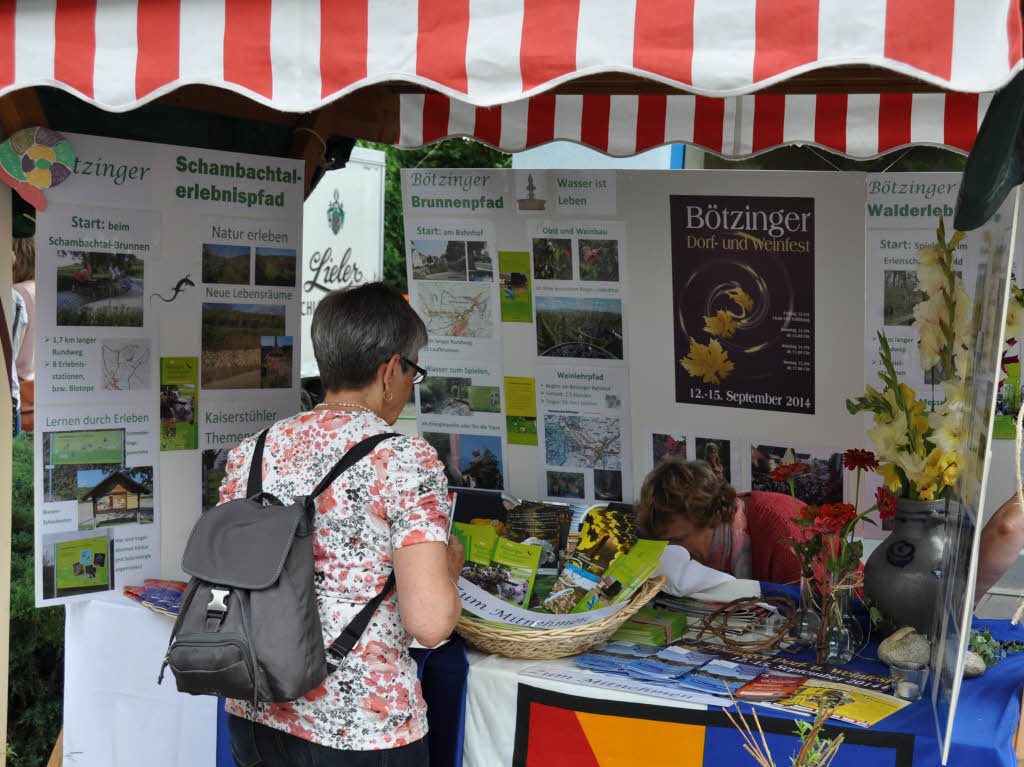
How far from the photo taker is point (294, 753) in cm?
215

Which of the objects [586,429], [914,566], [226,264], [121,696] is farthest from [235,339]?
[914,566]

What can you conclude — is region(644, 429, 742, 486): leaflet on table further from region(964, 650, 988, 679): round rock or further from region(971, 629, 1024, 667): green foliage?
region(964, 650, 988, 679): round rock

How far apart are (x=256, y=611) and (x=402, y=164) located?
11005 mm

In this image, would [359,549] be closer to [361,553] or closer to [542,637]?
[361,553]

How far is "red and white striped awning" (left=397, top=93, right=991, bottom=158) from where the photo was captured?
325 centimetres

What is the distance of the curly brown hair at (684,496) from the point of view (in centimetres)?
346

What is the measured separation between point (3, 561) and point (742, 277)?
2.40 m

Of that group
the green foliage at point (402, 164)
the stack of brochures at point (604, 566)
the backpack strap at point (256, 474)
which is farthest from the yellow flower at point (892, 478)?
the green foliage at point (402, 164)

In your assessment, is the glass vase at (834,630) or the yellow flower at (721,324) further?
the yellow flower at (721,324)

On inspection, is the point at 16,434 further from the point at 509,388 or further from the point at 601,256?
the point at 601,256

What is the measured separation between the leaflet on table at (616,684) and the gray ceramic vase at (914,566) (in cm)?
49

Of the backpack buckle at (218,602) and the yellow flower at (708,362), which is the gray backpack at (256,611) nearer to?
the backpack buckle at (218,602)

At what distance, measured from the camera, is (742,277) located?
3.41 m

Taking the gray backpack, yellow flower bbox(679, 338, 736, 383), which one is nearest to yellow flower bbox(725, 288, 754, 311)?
yellow flower bbox(679, 338, 736, 383)
